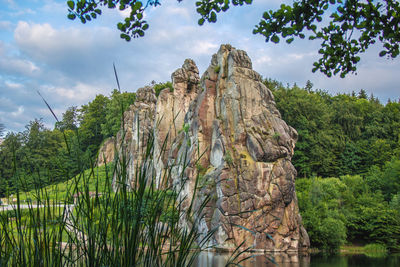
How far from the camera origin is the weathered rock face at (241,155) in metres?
24.4

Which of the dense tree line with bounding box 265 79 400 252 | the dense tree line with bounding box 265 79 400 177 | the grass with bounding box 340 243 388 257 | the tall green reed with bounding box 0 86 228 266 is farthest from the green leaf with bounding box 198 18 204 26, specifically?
the dense tree line with bounding box 265 79 400 177

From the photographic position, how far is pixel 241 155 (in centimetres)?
2652

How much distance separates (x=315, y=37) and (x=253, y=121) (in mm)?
23942

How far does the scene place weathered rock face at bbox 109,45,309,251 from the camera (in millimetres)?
24391

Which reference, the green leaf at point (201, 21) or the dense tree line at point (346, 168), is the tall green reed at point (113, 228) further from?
the dense tree line at point (346, 168)

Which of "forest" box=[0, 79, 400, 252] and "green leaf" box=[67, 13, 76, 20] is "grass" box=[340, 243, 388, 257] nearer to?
"forest" box=[0, 79, 400, 252]

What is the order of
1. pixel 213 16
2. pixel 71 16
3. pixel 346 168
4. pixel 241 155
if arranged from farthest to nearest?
pixel 346 168 < pixel 241 155 < pixel 213 16 < pixel 71 16

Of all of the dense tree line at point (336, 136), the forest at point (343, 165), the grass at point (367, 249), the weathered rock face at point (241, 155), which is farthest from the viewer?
the dense tree line at point (336, 136)

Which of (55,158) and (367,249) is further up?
(55,158)

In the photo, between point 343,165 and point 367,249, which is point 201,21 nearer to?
point 367,249

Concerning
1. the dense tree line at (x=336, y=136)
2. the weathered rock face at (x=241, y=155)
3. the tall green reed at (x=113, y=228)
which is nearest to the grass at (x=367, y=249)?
the weathered rock face at (x=241, y=155)

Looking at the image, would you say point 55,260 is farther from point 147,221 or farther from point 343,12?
point 343,12

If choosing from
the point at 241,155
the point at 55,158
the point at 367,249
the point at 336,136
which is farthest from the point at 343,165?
the point at 55,158

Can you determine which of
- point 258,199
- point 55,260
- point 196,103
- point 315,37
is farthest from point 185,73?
point 55,260
